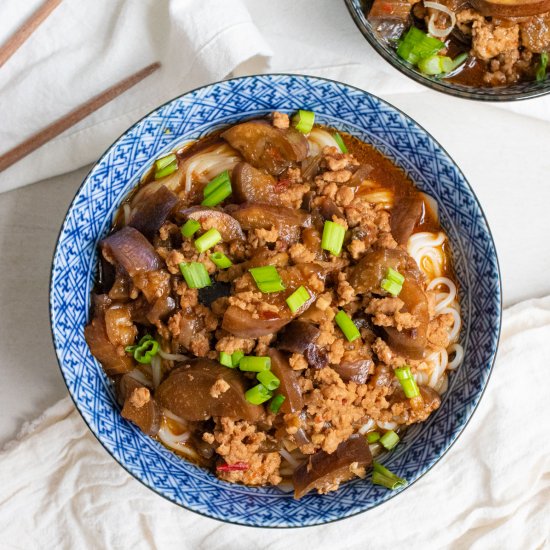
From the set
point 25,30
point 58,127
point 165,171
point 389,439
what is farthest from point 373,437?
point 25,30

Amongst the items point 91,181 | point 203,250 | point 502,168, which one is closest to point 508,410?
point 502,168

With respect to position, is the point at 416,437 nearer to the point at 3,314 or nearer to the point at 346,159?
the point at 346,159

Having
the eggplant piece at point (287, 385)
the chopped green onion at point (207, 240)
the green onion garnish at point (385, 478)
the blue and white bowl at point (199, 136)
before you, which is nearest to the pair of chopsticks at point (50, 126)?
the blue and white bowl at point (199, 136)

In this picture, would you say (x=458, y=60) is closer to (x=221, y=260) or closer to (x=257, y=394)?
(x=221, y=260)

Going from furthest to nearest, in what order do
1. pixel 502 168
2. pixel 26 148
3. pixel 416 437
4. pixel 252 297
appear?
pixel 502 168 → pixel 26 148 → pixel 416 437 → pixel 252 297

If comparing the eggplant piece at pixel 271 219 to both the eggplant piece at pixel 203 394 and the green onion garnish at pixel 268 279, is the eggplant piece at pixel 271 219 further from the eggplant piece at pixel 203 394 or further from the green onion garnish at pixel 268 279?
the eggplant piece at pixel 203 394

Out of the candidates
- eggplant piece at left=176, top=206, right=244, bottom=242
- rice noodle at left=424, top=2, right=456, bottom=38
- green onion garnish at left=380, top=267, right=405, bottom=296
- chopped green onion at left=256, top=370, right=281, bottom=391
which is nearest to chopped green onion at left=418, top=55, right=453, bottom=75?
rice noodle at left=424, top=2, right=456, bottom=38

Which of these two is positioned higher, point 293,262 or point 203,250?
point 203,250
